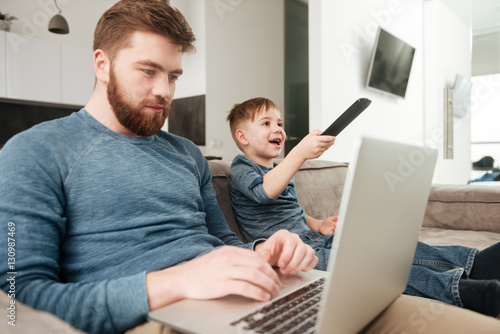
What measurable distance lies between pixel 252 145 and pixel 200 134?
267cm

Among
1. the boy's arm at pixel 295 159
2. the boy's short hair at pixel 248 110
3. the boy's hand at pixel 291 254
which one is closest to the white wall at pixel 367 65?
the boy's short hair at pixel 248 110

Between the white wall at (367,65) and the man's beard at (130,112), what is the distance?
8.37 feet

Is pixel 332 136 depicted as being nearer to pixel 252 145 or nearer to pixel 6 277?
pixel 252 145

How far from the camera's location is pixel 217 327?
1.62 ft

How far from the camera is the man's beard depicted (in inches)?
33.1

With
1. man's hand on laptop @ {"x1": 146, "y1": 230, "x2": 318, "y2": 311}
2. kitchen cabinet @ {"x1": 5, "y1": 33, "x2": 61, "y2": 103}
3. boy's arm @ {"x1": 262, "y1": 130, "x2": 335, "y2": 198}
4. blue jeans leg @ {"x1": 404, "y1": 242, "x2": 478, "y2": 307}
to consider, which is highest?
kitchen cabinet @ {"x1": 5, "y1": 33, "x2": 61, "y2": 103}

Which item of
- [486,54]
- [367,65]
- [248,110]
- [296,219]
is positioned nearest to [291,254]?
[296,219]

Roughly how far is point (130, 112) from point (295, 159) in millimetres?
541

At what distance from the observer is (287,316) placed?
54 cm

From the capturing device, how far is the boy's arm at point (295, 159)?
115cm

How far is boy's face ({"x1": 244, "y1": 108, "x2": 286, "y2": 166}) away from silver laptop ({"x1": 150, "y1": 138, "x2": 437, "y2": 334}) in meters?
0.80

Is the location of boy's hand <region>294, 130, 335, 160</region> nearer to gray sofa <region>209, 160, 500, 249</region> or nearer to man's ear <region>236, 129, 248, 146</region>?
man's ear <region>236, 129, 248, 146</region>

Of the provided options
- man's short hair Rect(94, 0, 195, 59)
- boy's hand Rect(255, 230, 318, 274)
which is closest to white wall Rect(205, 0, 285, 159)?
man's short hair Rect(94, 0, 195, 59)

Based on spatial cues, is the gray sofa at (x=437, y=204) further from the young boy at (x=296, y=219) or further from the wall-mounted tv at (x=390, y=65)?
the wall-mounted tv at (x=390, y=65)
